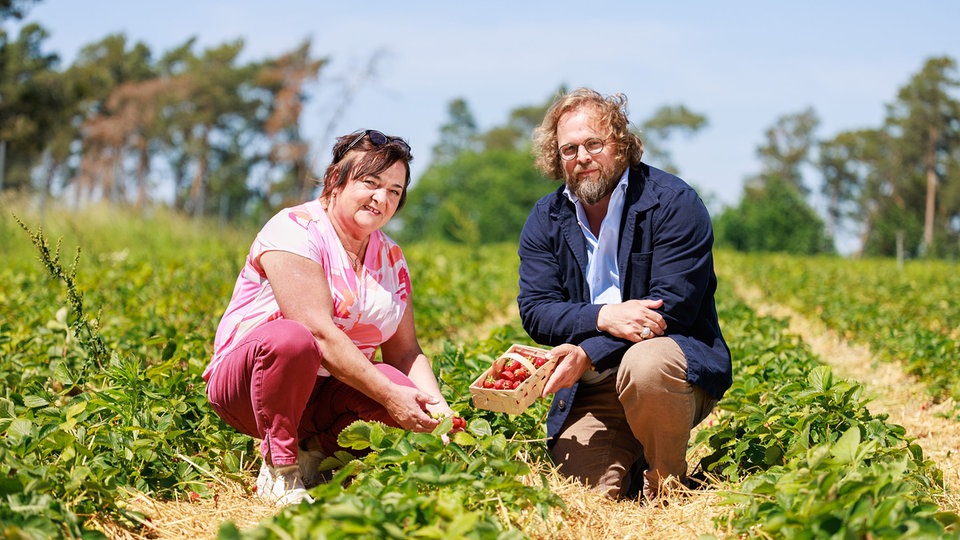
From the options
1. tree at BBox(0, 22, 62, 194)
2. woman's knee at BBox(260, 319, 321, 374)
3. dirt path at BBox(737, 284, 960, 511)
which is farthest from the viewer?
tree at BBox(0, 22, 62, 194)

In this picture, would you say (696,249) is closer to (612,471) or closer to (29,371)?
(612,471)

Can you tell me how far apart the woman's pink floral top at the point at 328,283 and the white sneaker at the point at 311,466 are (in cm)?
29

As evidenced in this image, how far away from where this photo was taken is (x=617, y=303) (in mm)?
Answer: 3461

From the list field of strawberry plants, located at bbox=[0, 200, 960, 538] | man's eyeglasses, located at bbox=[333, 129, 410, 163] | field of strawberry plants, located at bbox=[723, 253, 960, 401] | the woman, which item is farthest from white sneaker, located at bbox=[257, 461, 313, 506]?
field of strawberry plants, located at bbox=[723, 253, 960, 401]

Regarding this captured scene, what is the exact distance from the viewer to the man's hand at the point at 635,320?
10.8 feet

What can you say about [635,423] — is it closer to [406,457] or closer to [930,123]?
[406,457]

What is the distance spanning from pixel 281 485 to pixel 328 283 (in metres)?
0.68

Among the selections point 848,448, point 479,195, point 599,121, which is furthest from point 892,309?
point 479,195

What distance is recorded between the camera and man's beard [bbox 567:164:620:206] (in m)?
3.48

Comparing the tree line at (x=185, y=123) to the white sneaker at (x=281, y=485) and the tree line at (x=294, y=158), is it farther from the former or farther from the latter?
the white sneaker at (x=281, y=485)

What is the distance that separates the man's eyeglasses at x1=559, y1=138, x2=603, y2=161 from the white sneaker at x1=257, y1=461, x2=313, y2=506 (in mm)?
1468

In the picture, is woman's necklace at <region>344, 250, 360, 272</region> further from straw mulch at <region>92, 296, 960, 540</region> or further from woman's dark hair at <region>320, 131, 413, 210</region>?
straw mulch at <region>92, 296, 960, 540</region>

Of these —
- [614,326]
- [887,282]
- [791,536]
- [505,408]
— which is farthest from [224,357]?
[887,282]

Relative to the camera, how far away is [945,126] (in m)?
42.7
